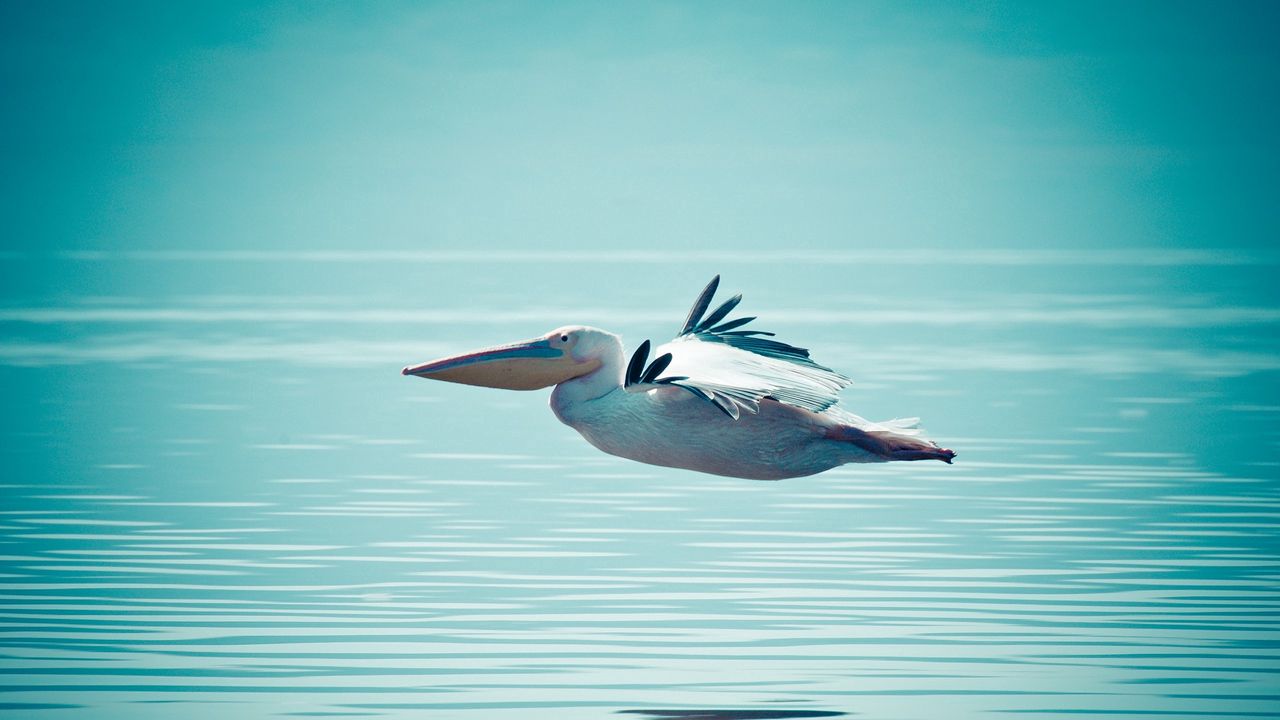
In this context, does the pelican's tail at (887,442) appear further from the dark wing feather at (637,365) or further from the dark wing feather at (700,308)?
the dark wing feather at (637,365)

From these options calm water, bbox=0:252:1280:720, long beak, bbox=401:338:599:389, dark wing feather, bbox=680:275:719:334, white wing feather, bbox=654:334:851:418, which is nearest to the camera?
calm water, bbox=0:252:1280:720

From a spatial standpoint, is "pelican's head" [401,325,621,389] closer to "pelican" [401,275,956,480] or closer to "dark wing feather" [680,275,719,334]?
"pelican" [401,275,956,480]

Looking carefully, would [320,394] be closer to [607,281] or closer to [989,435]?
Result: [989,435]

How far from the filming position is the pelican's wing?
7.19 metres

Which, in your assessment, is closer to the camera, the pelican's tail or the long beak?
the long beak

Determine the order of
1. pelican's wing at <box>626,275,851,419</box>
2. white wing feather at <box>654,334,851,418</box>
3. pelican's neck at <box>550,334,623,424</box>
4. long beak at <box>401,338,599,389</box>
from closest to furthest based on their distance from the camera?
pelican's wing at <box>626,275,851,419</box> < white wing feather at <box>654,334,851,418</box> < long beak at <box>401,338,599,389</box> < pelican's neck at <box>550,334,623,424</box>

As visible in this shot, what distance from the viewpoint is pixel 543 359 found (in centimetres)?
→ 808

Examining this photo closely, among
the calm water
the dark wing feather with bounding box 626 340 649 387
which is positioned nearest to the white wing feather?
the dark wing feather with bounding box 626 340 649 387

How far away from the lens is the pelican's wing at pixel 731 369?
7191mm

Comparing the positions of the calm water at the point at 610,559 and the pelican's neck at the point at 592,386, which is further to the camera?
the pelican's neck at the point at 592,386

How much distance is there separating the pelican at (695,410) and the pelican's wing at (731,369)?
1cm

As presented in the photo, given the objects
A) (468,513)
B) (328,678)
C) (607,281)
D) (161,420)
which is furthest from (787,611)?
(607,281)

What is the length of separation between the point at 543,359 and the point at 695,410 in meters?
0.76

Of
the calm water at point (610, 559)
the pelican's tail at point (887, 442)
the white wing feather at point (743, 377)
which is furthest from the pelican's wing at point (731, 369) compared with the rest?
the calm water at point (610, 559)
